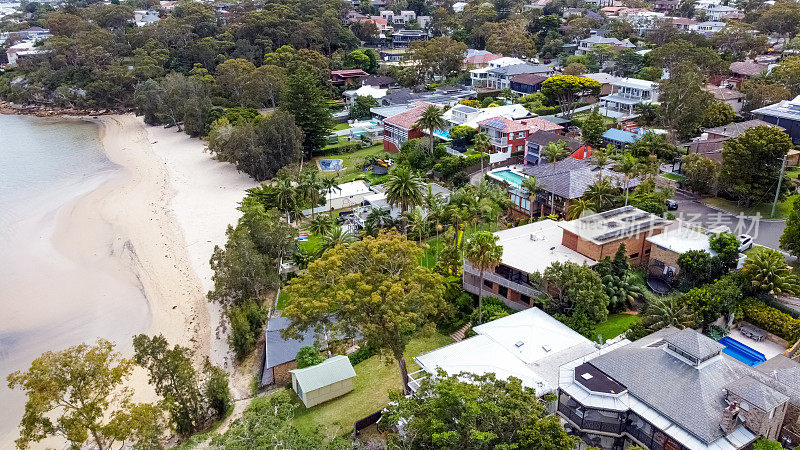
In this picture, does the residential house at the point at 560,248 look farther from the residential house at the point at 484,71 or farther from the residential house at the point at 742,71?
the residential house at the point at 484,71

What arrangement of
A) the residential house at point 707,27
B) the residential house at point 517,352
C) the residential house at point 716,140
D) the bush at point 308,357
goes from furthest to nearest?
the residential house at point 707,27
the residential house at point 716,140
the bush at point 308,357
the residential house at point 517,352

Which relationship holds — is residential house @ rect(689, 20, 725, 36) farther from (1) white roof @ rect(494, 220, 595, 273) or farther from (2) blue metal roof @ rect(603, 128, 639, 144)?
(1) white roof @ rect(494, 220, 595, 273)

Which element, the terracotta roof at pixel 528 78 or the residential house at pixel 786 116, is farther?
the terracotta roof at pixel 528 78

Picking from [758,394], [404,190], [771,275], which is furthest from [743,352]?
[404,190]

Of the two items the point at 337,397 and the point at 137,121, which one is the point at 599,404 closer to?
the point at 337,397

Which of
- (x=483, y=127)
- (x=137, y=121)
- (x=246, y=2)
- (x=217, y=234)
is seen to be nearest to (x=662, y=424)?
(x=217, y=234)

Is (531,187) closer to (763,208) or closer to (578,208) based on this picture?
(578,208)

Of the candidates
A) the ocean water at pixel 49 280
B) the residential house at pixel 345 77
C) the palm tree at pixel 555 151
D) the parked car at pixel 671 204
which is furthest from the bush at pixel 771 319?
the residential house at pixel 345 77
